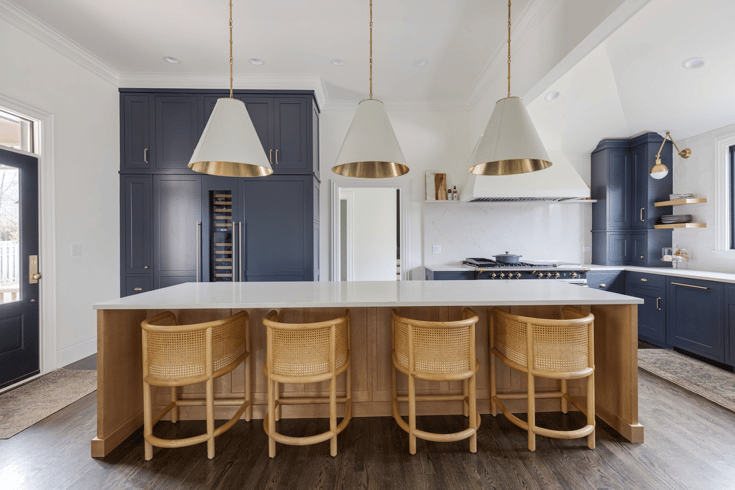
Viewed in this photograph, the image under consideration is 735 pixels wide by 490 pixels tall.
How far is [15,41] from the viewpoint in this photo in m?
2.74

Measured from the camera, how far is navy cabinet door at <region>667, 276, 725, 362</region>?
305cm

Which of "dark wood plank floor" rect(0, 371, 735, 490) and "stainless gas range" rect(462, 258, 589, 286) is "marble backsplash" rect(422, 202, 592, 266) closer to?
"stainless gas range" rect(462, 258, 589, 286)

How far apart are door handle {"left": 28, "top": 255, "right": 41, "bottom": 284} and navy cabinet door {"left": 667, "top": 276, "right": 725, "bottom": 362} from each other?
19.7 feet

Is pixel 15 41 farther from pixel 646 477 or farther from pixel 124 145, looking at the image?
pixel 646 477

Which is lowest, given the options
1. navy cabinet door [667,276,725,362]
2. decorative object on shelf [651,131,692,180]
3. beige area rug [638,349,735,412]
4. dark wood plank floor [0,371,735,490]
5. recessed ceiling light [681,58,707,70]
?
dark wood plank floor [0,371,735,490]

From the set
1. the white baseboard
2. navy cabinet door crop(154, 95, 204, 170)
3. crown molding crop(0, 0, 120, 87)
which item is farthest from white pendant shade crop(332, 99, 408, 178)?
the white baseboard

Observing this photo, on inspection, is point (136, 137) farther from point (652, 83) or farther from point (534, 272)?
point (652, 83)

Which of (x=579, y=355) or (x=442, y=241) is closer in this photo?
(x=579, y=355)

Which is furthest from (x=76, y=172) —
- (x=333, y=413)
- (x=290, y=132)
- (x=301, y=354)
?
(x=333, y=413)

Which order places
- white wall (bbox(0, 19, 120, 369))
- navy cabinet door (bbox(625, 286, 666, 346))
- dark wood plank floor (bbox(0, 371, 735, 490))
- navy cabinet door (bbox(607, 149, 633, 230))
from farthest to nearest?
navy cabinet door (bbox(607, 149, 633, 230)) < navy cabinet door (bbox(625, 286, 666, 346)) < white wall (bbox(0, 19, 120, 369)) < dark wood plank floor (bbox(0, 371, 735, 490))

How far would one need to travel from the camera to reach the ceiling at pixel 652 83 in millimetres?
2551

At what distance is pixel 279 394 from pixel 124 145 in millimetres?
3277

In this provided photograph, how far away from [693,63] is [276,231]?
4105 mm

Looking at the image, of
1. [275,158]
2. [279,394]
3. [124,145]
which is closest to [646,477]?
[279,394]
